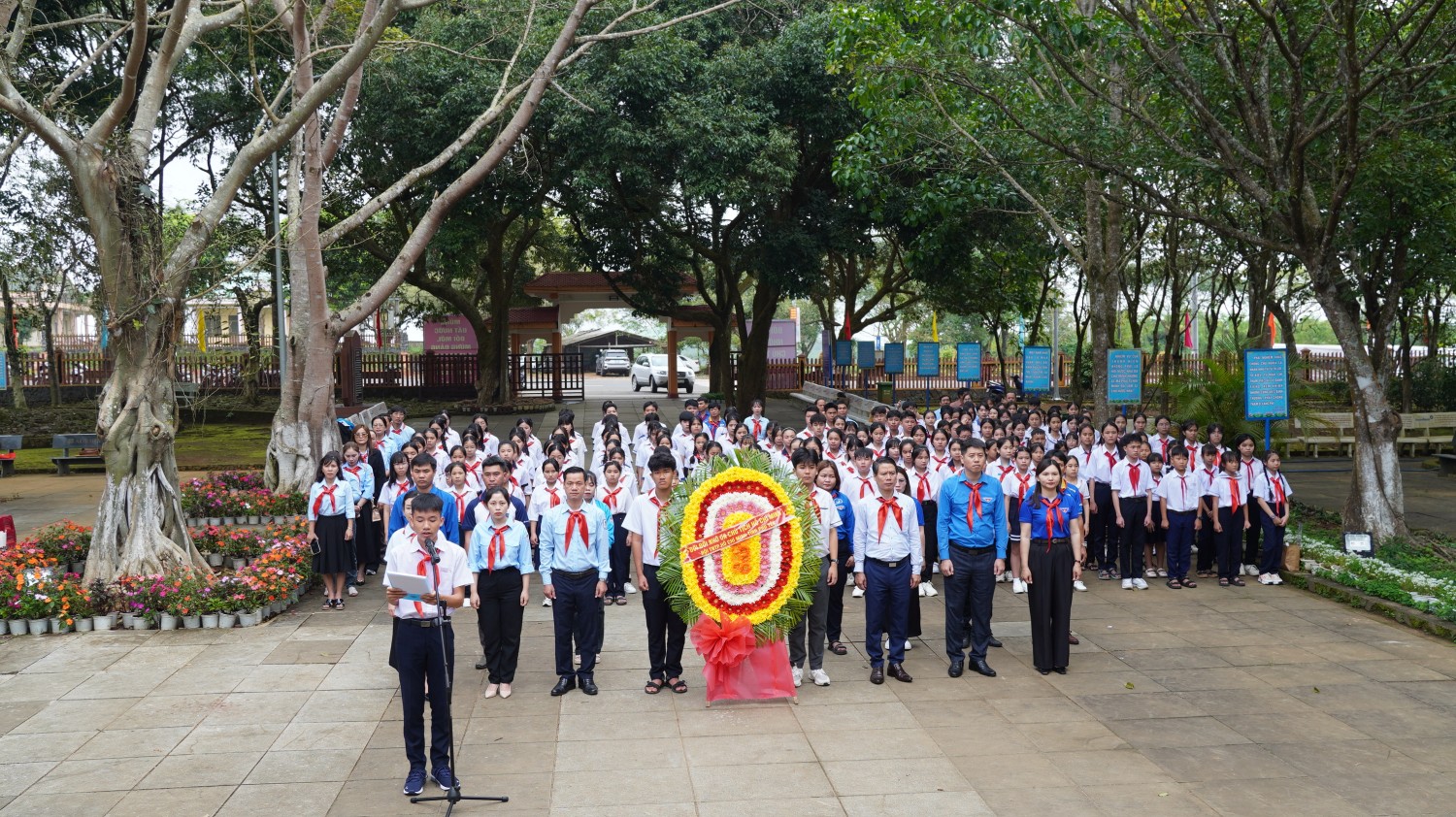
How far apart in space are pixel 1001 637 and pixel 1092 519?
113 inches

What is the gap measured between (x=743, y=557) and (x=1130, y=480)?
5.13 m

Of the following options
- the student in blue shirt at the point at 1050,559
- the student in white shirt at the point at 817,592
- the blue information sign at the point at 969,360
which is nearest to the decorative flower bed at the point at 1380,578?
the student in blue shirt at the point at 1050,559

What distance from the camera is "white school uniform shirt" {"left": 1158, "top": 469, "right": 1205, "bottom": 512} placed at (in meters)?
10.4

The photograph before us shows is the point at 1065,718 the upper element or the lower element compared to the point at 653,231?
lower

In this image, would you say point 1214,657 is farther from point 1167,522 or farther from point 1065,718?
point 1167,522

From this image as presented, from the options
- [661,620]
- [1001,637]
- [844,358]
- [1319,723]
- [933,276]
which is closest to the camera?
[1319,723]

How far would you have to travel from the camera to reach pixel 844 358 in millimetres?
25656

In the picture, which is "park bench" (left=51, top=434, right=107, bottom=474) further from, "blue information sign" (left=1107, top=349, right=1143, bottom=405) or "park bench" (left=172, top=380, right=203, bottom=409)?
"blue information sign" (left=1107, top=349, right=1143, bottom=405)

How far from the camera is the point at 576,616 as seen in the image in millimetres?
7363

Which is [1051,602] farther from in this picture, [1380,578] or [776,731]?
[1380,578]

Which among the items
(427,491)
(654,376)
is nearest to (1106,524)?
(427,491)

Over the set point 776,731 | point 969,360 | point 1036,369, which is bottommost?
point 776,731

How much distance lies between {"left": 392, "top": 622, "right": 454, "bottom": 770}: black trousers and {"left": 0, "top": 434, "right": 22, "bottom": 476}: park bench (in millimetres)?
16865

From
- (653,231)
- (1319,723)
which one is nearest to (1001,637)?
(1319,723)
